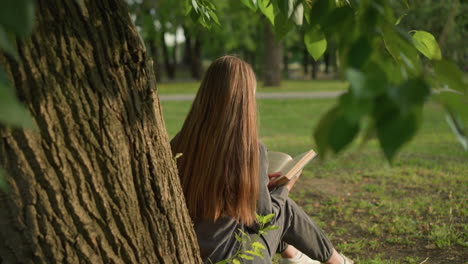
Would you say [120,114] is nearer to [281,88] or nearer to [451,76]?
[451,76]

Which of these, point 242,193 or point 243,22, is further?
point 243,22

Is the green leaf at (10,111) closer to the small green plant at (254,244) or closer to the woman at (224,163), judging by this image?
the small green plant at (254,244)

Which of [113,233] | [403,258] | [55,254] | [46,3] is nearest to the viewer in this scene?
[46,3]

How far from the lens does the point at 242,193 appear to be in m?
2.44

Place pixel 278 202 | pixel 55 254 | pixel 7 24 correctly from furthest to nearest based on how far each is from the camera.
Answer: pixel 278 202 < pixel 55 254 < pixel 7 24

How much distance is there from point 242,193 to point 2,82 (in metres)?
1.85

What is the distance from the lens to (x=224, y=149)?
8.01 feet

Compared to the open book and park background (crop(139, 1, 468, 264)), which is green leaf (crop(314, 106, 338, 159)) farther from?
the open book

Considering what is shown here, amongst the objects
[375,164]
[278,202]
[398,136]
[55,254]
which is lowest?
[375,164]

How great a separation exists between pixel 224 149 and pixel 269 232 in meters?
0.52

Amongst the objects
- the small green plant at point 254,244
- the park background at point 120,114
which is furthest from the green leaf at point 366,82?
the small green plant at point 254,244

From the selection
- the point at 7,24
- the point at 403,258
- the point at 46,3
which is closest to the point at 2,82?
the point at 7,24

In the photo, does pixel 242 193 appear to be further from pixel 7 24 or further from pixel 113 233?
pixel 7 24

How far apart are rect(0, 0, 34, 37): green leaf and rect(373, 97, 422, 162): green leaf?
0.48 meters
